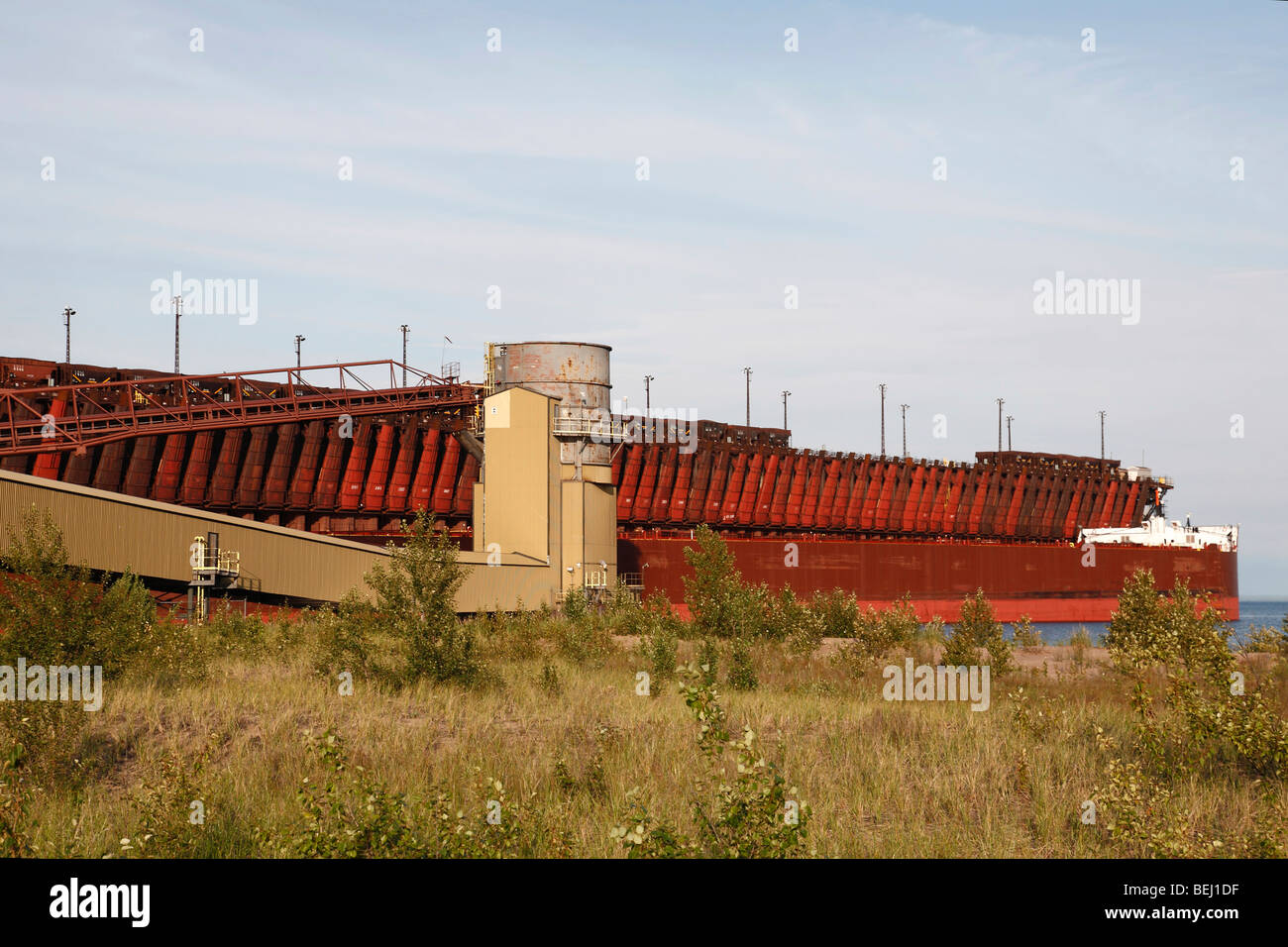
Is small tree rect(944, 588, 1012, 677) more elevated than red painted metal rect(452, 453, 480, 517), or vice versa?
red painted metal rect(452, 453, 480, 517)

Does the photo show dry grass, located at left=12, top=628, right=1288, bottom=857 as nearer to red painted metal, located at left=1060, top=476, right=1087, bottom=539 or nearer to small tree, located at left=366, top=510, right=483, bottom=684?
small tree, located at left=366, top=510, right=483, bottom=684

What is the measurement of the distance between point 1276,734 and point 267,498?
37065 millimetres

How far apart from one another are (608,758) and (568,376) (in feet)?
89.1

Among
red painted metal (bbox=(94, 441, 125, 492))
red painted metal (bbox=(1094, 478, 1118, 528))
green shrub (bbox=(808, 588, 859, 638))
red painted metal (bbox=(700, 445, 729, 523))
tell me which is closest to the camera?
green shrub (bbox=(808, 588, 859, 638))

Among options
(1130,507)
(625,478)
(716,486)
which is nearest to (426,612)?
(625,478)

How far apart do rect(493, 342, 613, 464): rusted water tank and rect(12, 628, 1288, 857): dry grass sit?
66.4 feet

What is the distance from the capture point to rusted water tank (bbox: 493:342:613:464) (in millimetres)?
38844

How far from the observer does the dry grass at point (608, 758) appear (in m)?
10.3

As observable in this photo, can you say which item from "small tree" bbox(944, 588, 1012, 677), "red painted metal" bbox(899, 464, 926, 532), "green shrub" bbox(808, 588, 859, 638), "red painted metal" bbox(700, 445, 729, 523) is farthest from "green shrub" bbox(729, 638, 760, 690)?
"red painted metal" bbox(899, 464, 926, 532)

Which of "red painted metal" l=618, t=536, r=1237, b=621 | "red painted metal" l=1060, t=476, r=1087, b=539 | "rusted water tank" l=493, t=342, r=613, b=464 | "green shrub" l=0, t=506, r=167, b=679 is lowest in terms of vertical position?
"red painted metal" l=618, t=536, r=1237, b=621

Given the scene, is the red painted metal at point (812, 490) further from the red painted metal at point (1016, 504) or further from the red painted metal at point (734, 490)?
the red painted metal at point (1016, 504)

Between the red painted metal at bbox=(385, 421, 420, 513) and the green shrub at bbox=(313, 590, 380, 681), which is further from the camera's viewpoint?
the red painted metal at bbox=(385, 421, 420, 513)

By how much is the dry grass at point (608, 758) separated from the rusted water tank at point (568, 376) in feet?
66.4

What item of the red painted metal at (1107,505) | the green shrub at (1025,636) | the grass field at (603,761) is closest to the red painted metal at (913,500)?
the red painted metal at (1107,505)
